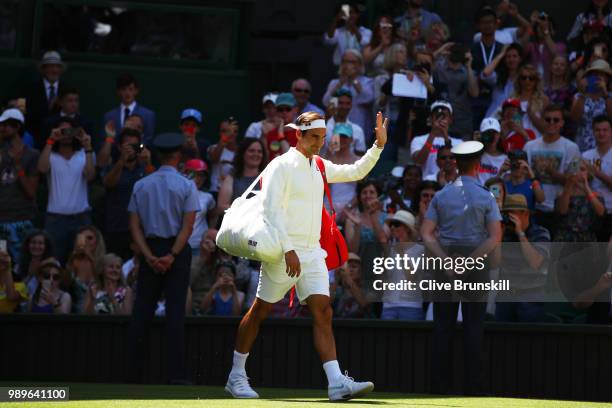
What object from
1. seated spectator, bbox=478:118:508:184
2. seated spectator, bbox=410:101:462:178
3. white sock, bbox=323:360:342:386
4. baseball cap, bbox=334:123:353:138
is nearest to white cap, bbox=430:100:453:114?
seated spectator, bbox=410:101:462:178

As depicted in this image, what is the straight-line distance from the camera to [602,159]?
48.4 feet

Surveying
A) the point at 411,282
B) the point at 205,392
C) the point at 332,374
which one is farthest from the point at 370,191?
the point at 332,374

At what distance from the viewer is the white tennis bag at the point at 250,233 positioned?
30.3 ft

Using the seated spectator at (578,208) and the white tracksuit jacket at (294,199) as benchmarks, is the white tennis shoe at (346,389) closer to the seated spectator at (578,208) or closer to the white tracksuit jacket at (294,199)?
the white tracksuit jacket at (294,199)

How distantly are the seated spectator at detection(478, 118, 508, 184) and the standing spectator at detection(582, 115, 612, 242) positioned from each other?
90cm

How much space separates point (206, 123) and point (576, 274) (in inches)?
262

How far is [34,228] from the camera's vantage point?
14.9 m

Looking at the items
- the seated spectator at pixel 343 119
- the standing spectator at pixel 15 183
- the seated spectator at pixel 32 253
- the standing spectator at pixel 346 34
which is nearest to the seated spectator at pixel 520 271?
the seated spectator at pixel 343 119

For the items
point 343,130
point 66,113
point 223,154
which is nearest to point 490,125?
point 343,130

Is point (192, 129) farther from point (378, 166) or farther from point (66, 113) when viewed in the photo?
point (378, 166)

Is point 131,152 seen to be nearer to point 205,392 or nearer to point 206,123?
point 206,123

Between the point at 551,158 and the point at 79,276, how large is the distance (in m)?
5.07

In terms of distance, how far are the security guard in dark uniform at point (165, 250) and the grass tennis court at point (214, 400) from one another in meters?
0.42

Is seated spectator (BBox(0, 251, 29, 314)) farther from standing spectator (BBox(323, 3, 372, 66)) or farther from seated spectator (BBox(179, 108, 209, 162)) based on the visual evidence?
standing spectator (BBox(323, 3, 372, 66))
